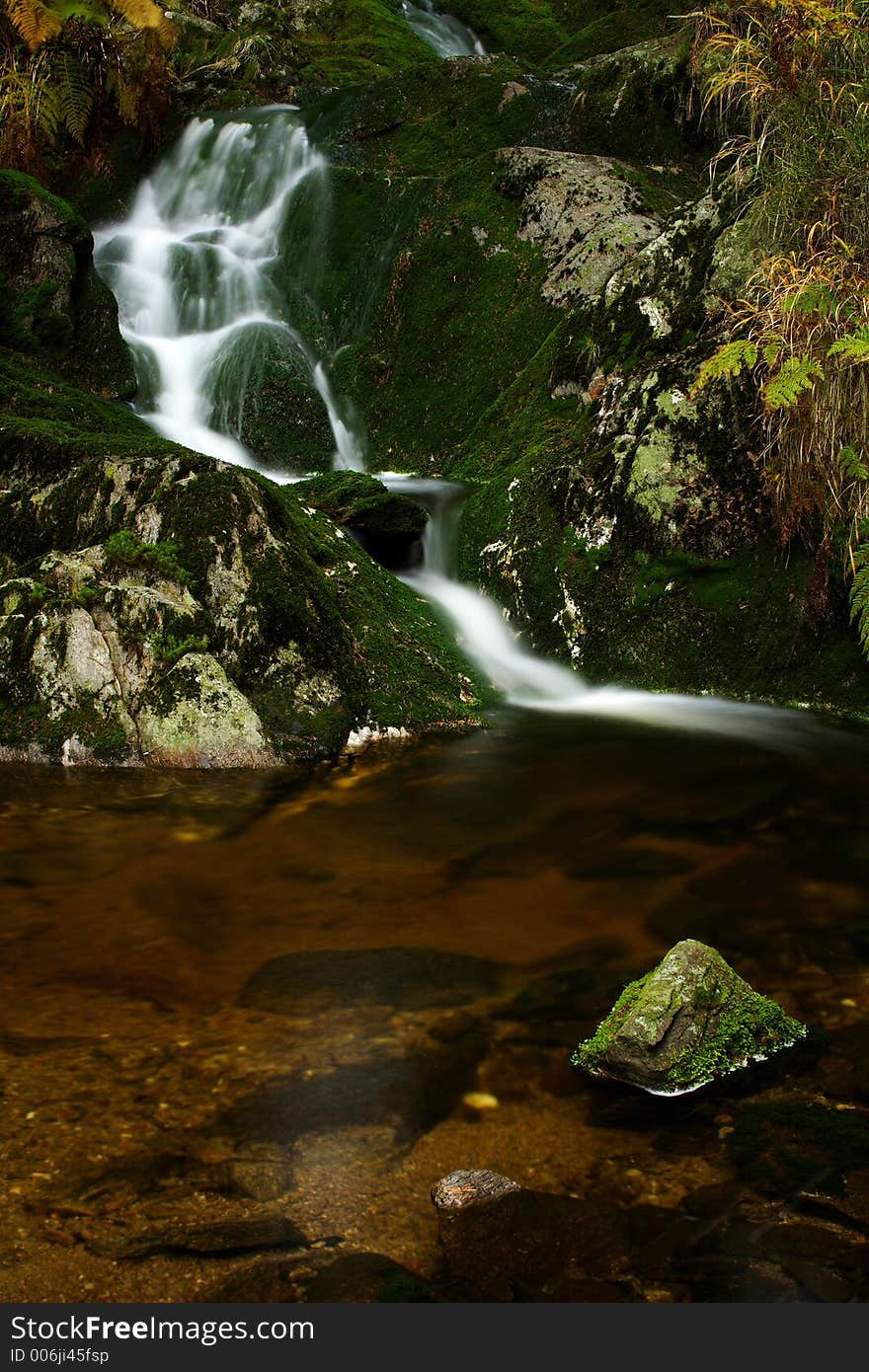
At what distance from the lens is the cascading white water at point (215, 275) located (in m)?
12.0

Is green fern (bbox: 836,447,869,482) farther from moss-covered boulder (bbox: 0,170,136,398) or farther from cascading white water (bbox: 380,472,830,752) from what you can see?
moss-covered boulder (bbox: 0,170,136,398)

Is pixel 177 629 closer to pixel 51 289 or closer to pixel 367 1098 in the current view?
pixel 367 1098

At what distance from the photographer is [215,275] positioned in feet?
45.3

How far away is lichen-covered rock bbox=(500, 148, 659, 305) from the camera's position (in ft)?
37.6

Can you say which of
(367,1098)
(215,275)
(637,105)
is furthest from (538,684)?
(637,105)

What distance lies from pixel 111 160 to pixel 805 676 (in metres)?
15.4

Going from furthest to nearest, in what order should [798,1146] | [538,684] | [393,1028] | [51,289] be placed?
[51,289] < [538,684] < [393,1028] < [798,1146]

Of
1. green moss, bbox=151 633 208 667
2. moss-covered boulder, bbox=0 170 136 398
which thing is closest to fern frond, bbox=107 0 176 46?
green moss, bbox=151 633 208 667

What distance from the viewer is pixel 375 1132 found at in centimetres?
260

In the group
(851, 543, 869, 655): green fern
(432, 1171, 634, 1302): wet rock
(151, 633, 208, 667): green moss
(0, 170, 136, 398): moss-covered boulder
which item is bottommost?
(432, 1171, 634, 1302): wet rock

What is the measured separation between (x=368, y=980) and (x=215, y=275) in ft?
42.0

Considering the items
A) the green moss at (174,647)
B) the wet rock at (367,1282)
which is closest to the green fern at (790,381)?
the green moss at (174,647)

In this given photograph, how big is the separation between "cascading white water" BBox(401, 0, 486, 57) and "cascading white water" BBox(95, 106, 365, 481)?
36.5 ft

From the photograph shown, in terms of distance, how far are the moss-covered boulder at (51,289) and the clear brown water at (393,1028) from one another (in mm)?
6949
